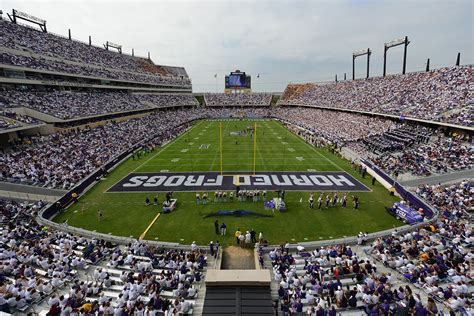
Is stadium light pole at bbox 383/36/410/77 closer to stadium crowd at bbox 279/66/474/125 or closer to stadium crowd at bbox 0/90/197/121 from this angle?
stadium crowd at bbox 279/66/474/125

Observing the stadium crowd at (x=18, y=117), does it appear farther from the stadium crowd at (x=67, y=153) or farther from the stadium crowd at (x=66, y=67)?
the stadium crowd at (x=66, y=67)

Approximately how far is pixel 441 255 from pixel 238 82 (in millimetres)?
94741

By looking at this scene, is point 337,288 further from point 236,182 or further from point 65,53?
point 65,53

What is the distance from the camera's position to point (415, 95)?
42.7m

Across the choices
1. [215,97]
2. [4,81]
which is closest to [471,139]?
[4,81]

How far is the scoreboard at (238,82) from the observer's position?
99.5 m

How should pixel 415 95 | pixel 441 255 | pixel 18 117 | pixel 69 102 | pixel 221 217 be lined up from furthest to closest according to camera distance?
pixel 415 95, pixel 69 102, pixel 18 117, pixel 221 217, pixel 441 255

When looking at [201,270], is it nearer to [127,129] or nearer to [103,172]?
[103,172]

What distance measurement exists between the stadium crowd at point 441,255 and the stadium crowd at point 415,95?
20.6 metres

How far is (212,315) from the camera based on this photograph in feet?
27.2

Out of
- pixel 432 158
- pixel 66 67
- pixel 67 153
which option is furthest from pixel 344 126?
pixel 66 67

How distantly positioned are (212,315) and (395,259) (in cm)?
866

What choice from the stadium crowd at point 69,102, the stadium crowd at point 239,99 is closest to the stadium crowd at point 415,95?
the stadium crowd at point 239,99

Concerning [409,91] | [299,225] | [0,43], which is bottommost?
[299,225]
